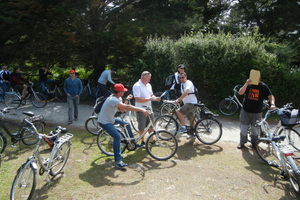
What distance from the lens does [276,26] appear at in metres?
18.1

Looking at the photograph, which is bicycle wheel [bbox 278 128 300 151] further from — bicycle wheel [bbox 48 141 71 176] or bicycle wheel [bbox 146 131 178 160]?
bicycle wheel [bbox 48 141 71 176]

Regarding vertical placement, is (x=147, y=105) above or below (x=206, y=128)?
above

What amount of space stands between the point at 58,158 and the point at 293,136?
522cm

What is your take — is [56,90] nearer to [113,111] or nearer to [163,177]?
[113,111]

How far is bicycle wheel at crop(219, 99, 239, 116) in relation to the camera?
955cm

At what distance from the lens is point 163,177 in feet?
15.3

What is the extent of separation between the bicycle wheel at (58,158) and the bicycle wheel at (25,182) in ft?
2.15

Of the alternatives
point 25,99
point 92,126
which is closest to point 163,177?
point 92,126

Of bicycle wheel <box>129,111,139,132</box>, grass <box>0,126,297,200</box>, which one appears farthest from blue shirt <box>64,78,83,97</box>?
grass <box>0,126,297,200</box>

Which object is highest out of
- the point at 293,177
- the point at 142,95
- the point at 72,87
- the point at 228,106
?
the point at 142,95

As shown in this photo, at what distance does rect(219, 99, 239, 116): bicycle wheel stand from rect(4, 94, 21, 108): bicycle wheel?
8.28 metres

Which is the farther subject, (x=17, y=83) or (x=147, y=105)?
(x=17, y=83)

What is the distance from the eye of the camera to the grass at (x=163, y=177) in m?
4.09

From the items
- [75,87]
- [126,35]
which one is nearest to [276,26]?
[126,35]
